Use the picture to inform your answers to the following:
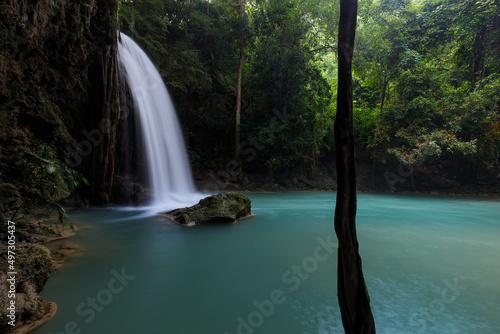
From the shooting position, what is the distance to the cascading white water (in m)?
10.7

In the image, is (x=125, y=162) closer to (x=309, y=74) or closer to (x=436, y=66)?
(x=309, y=74)

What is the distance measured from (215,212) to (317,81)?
41.3 ft

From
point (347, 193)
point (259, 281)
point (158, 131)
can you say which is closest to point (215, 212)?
point (259, 281)

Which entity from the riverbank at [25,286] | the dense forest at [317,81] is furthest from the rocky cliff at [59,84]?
the dense forest at [317,81]

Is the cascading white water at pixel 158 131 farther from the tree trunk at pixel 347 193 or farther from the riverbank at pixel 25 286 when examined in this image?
the tree trunk at pixel 347 193

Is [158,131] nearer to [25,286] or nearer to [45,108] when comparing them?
[45,108]

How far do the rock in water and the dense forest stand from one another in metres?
8.38

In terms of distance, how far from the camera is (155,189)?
11.3 m

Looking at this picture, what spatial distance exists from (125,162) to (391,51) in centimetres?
1619

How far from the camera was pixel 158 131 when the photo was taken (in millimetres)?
12289

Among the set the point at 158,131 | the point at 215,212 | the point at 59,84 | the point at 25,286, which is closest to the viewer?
the point at 25,286

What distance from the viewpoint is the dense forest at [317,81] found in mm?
14008

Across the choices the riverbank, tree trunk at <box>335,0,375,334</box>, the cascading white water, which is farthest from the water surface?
the cascading white water

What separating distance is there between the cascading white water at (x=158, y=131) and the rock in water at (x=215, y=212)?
300 centimetres
